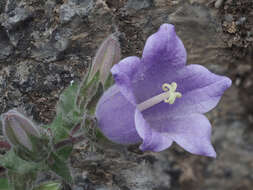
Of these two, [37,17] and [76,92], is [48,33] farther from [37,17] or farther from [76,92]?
[76,92]

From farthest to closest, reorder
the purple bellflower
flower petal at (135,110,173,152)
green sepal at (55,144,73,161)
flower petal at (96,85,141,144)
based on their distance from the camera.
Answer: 1. green sepal at (55,144,73,161)
2. flower petal at (96,85,141,144)
3. the purple bellflower
4. flower petal at (135,110,173,152)

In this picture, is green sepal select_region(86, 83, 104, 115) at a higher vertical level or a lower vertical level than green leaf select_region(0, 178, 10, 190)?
higher

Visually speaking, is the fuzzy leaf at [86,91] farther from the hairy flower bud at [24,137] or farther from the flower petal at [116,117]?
the hairy flower bud at [24,137]

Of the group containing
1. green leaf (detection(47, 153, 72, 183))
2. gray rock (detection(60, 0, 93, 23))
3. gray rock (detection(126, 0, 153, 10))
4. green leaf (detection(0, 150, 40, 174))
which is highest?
gray rock (detection(60, 0, 93, 23))

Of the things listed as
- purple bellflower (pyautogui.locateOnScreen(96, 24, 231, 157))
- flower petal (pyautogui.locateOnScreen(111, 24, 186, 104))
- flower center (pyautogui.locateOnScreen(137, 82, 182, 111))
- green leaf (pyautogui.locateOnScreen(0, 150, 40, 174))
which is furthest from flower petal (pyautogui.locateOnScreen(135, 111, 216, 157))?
green leaf (pyautogui.locateOnScreen(0, 150, 40, 174))

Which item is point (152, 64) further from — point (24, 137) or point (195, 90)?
point (24, 137)

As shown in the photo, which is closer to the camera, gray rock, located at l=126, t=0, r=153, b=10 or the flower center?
the flower center

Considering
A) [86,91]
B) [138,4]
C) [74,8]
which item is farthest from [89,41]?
[86,91]

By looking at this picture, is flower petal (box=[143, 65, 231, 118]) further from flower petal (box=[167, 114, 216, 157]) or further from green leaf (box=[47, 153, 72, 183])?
green leaf (box=[47, 153, 72, 183])
